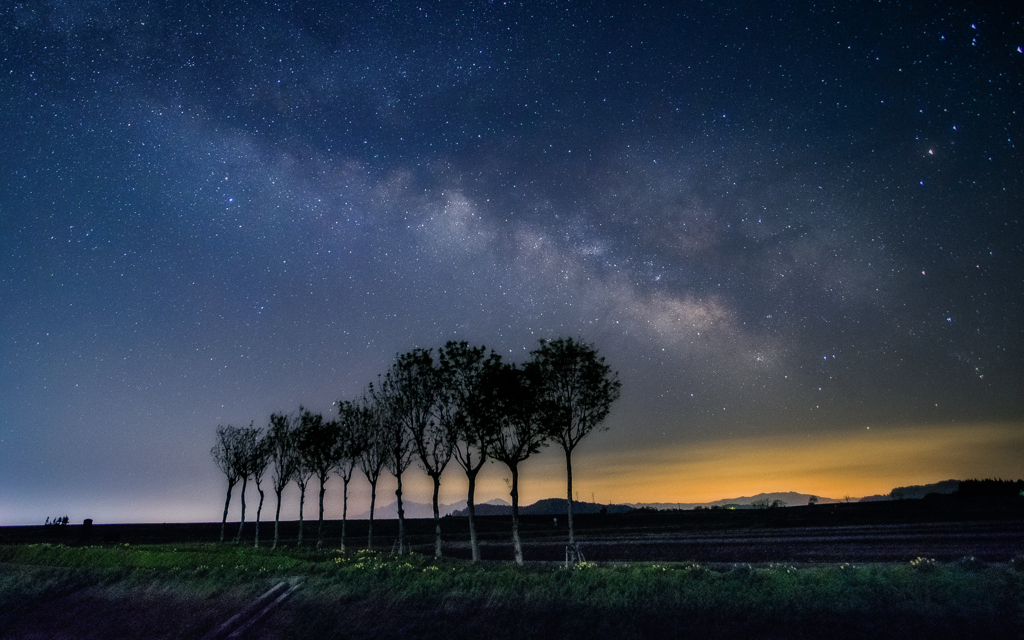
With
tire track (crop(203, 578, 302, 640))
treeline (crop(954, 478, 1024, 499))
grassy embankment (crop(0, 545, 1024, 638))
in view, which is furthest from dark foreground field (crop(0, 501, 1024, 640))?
treeline (crop(954, 478, 1024, 499))

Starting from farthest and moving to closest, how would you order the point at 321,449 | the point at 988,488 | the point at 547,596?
the point at 988,488 → the point at 321,449 → the point at 547,596

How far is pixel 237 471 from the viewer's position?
195ft

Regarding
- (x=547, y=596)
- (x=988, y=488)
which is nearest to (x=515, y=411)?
(x=547, y=596)

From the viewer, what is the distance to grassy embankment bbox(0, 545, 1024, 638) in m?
16.4

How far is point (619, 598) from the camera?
65.6 feet

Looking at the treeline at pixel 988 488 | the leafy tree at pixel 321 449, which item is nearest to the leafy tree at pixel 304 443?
the leafy tree at pixel 321 449

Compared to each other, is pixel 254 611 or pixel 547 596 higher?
pixel 547 596

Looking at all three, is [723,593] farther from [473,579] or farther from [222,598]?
[222,598]

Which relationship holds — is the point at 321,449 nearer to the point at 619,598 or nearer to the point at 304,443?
the point at 304,443

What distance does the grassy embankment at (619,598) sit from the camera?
16375mm

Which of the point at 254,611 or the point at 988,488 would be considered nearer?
the point at 254,611

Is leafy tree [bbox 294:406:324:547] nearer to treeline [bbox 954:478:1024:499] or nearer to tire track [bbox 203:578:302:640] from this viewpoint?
tire track [bbox 203:578:302:640]

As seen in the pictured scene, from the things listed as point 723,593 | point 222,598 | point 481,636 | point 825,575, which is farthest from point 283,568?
point 825,575

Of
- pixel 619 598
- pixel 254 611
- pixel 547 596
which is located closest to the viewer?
pixel 619 598
